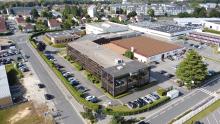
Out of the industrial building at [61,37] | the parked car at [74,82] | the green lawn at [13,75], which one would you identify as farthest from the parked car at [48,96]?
the industrial building at [61,37]

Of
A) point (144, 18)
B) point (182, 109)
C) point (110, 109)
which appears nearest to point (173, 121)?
point (182, 109)

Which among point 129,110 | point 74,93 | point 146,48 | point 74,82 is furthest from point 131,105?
point 146,48

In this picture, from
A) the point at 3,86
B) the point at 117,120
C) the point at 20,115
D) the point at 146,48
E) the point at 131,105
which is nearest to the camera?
the point at 117,120

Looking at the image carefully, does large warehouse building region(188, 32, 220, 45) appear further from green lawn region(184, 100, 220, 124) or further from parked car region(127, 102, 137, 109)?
parked car region(127, 102, 137, 109)

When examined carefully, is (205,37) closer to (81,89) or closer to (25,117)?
(81,89)

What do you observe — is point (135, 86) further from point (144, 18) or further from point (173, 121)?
point (144, 18)

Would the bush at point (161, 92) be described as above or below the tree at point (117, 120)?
above

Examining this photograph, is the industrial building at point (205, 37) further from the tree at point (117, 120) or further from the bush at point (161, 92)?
the tree at point (117, 120)
